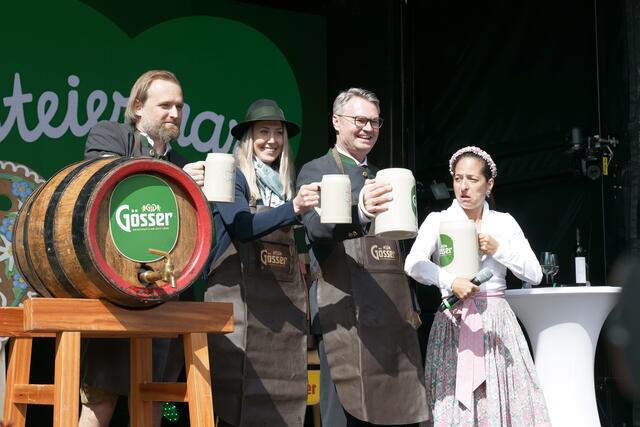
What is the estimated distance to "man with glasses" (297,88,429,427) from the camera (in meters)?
3.04

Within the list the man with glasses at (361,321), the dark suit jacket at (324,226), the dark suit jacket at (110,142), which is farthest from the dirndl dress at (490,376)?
the dark suit jacket at (110,142)

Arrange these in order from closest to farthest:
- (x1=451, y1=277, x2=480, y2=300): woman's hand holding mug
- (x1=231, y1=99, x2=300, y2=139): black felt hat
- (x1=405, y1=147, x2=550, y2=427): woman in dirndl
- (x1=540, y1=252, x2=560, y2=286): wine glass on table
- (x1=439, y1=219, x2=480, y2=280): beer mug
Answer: (x1=439, y1=219, x2=480, y2=280): beer mug
(x1=451, y1=277, x2=480, y2=300): woman's hand holding mug
(x1=231, y1=99, x2=300, y2=139): black felt hat
(x1=405, y1=147, x2=550, y2=427): woman in dirndl
(x1=540, y1=252, x2=560, y2=286): wine glass on table

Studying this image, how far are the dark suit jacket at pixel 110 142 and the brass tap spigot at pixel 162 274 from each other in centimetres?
59

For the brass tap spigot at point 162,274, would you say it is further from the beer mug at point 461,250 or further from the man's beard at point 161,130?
the beer mug at point 461,250

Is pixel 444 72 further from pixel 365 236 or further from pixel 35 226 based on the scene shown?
pixel 35 226

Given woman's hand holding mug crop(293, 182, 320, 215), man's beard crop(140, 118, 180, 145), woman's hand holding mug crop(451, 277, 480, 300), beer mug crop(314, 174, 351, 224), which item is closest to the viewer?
beer mug crop(314, 174, 351, 224)

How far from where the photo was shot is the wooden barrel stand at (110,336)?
7.06ft

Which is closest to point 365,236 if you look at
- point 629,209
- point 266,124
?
point 266,124

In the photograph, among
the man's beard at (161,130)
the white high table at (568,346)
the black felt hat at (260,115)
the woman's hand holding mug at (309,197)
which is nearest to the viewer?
the woman's hand holding mug at (309,197)

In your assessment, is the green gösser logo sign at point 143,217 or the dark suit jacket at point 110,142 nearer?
the green gösser logo sign at point 143,217

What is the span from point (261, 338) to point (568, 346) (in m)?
1.69

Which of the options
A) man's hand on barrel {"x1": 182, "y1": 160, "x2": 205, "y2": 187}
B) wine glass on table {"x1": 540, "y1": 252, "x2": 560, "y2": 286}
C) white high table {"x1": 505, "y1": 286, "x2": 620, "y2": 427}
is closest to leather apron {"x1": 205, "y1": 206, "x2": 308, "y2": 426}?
man's hand on barrel {"x1": 182, "y1": 160, "x2": 205, "y2": 187}

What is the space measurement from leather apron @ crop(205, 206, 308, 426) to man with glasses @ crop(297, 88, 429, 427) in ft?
0.32

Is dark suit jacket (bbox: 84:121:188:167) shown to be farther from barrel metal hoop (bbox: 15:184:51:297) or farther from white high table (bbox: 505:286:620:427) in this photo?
white high table (bbox: 505:286:620:427)
